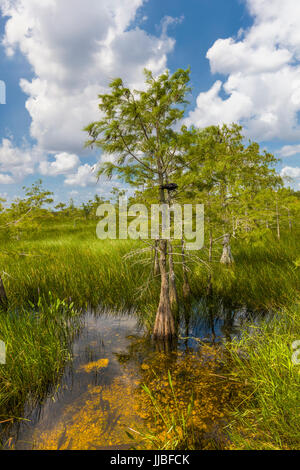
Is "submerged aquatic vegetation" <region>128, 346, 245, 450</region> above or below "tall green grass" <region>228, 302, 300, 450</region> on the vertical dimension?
below

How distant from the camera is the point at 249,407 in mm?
3596

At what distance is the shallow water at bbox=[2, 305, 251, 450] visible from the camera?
11.0ft

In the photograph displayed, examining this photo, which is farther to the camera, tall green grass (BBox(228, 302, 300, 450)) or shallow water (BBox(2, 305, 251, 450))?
shallow water (BBox(2, 305, 251, 450))

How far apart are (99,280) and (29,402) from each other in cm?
554

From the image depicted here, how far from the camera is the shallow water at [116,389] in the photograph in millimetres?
3359

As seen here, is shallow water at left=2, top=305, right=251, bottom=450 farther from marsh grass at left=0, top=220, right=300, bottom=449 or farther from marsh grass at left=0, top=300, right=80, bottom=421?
marsh grass at left=0, top=220, right=300, bottom=449

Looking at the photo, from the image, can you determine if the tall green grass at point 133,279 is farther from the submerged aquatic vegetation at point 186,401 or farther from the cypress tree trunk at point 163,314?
the submerged aquatic vegetation at point 186,401

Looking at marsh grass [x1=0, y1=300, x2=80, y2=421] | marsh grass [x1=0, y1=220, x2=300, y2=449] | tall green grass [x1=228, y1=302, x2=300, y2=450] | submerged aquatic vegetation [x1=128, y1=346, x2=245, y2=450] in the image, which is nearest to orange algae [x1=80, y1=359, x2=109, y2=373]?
marsh grass [x1=0, y1=300, x2=80, y2=421]

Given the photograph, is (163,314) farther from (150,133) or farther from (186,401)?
(150,133)

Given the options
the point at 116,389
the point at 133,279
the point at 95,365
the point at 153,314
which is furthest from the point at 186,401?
the point at 133,279

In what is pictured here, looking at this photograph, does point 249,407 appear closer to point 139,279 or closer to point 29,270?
point 139,279

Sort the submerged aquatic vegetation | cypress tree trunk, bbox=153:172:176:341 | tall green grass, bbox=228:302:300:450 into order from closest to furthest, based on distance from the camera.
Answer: tall green grass, bbox=228:302:300:450 → the submerged aquatic vegetation → cypress tree trunk, bbox=153:172:176:341

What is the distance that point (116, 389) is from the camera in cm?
426
